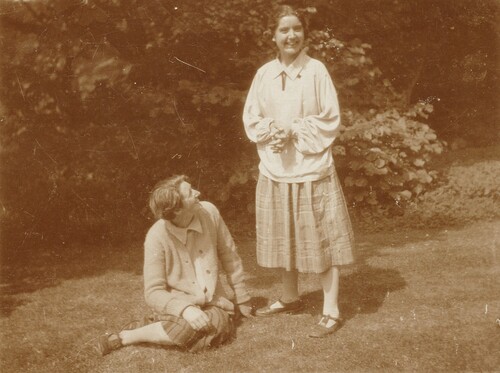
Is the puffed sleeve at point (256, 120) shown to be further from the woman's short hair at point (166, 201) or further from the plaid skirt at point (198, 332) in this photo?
the plaid skirt at point (198, 332)

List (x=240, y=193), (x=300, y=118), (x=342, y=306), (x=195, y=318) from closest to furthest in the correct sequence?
(x=195, y=318) < (x=300, y=118) < (x=342, y=306) < (x=240, y=193)

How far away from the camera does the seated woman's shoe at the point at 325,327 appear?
4426mm

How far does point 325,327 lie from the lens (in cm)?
449

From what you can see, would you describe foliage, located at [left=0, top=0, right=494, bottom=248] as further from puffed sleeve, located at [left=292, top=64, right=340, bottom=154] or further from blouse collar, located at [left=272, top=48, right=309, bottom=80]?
puffed sleeve, located at [left=292, top=64, right=340, bottom=154]

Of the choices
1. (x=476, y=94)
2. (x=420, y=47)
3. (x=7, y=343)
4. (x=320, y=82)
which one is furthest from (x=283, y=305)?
(x=476, y=94)

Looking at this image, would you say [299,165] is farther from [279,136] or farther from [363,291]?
[363,291]

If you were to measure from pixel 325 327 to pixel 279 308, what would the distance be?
532 mm

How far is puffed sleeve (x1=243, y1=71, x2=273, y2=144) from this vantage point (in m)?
4.41

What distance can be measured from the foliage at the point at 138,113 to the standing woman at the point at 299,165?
3.04 meters

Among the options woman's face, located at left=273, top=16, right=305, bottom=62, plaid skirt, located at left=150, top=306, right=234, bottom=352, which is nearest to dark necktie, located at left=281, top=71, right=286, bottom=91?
woman's face, located at left=273, top=16, right=305, bottom=62

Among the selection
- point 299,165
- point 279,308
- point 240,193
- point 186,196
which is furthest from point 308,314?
point 240,193

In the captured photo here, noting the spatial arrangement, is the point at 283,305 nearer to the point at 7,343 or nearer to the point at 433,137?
the point at 7,343

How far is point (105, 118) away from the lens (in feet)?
24.4

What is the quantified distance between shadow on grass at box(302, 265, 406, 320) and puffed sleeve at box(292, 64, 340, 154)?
133 centimetres
